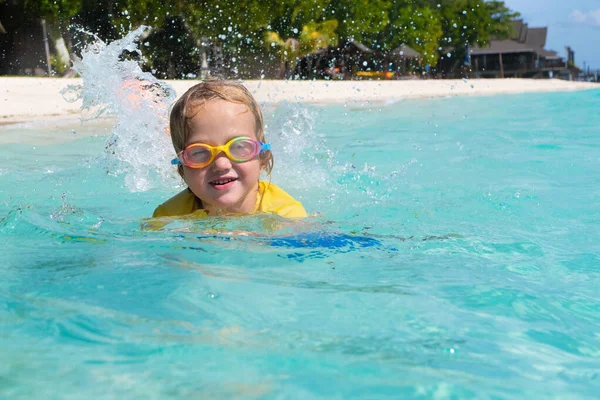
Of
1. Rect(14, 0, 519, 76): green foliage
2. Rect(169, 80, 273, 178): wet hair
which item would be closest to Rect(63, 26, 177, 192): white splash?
Rect(169, 80, 273, 178): wet hair

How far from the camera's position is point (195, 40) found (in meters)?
28.2

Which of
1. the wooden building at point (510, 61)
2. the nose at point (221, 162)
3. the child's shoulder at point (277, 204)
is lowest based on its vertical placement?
the child's shoulder at point (277, 204)

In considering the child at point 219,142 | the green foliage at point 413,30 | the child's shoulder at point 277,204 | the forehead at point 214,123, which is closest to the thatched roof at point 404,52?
the green foliage at point 413,30

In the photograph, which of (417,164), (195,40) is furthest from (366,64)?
(417,164)

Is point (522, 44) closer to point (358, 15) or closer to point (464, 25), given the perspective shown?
point (464, 25)

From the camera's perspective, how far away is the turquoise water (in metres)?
1.77

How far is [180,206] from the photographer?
12.0ft

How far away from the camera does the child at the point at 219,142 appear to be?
3250 mm

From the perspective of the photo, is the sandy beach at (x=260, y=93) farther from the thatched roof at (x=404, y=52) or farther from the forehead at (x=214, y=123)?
the thatched roof at (x=404, y=52)

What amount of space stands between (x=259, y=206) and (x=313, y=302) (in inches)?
53.5

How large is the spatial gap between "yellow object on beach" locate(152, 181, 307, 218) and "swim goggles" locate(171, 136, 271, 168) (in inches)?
15.6

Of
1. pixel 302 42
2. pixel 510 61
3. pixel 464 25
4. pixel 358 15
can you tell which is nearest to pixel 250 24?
pixel 302 42

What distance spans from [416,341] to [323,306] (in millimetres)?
387

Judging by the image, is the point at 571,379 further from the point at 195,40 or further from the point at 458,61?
the point at 458,61
